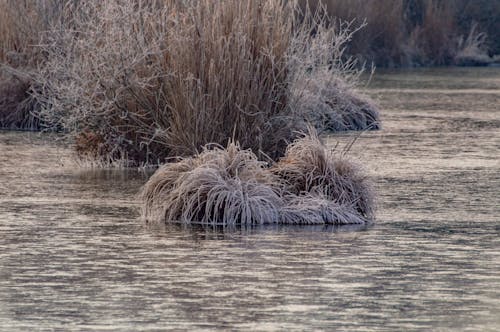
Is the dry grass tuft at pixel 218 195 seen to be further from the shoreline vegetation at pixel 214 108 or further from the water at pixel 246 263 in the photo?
the water at pixel 246 263

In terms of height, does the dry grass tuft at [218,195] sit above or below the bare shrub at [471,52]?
above

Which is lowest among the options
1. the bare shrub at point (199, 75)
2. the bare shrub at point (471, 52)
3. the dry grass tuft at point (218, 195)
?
the bare shrub at point (471, 52)

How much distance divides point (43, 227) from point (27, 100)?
1218 centimetres

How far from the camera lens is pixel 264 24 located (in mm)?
16531

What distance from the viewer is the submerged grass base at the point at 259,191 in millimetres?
13617

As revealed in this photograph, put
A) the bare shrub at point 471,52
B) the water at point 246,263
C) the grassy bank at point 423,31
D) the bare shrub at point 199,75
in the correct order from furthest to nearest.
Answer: the bare shrub at point 471,52, the grassy bank at point 423,31, the bare shrub at point 199,75, the water at point 246,263

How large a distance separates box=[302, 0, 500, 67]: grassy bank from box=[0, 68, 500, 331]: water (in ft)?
100

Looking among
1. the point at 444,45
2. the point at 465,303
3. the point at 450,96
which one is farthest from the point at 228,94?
the point at 444,45

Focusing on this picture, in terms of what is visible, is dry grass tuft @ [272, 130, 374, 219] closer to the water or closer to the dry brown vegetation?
the water

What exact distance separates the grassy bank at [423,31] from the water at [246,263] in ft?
100

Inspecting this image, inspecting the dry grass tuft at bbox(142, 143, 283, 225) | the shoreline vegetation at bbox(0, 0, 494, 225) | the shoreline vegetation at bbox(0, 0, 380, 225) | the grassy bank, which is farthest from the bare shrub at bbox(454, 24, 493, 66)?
the dry grass tuft at bbox(142, 143, 283, 225)

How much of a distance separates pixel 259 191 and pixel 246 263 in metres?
2.66

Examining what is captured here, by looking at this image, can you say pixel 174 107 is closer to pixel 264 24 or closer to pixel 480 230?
pixel 264 24

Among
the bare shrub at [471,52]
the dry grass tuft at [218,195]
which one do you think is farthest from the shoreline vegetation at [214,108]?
the bare shrub at [471,52]
